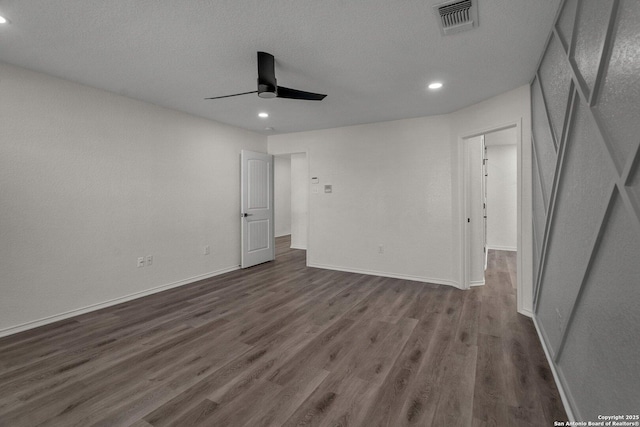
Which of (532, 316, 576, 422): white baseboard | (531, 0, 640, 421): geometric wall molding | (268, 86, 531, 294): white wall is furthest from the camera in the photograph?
(268, 86, 531, 294): white wall

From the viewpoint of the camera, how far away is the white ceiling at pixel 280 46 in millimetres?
1864

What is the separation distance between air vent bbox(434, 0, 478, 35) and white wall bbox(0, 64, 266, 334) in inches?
141

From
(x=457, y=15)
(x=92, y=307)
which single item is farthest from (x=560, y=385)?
(x=92, y=307)

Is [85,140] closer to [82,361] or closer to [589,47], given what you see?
[82,361]

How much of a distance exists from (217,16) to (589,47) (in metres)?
2.16

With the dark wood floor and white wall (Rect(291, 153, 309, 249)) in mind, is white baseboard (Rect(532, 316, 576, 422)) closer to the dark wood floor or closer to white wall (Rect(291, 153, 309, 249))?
the dark wood floor

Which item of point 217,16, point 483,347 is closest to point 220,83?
point 217,16

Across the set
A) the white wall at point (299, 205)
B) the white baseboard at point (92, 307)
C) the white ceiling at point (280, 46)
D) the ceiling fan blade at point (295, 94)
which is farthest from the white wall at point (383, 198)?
the ceiling fan blade at point (295, 94)

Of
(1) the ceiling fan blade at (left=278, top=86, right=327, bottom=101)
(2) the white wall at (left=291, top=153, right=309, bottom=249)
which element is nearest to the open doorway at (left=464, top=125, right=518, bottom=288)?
(1) the ceiling fan blade at (left=278, top=86, right=327, bottom=101)

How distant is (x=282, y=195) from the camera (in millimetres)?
8812

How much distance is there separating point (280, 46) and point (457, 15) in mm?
1306

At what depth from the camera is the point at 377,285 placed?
13.5ft

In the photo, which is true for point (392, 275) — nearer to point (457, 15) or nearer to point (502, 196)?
point (457, 15)

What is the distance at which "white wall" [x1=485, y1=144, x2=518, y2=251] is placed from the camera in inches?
270
